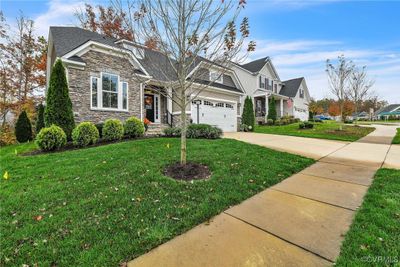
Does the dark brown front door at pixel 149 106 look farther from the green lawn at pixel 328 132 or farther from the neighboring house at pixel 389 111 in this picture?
the neighboring house at pixel 389 111

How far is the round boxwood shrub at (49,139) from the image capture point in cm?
737

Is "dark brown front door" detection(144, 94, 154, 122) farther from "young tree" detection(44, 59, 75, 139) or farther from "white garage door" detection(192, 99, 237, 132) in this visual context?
"young tree" detection(44, 59, 75, 139)

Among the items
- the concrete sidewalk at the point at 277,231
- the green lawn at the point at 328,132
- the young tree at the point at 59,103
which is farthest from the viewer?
the green lawn at the point at 328,132

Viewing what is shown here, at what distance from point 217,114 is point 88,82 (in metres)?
8.85

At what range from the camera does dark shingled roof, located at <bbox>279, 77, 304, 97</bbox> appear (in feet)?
94.0

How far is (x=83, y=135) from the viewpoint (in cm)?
818

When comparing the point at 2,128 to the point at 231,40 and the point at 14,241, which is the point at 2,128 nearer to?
the point at 14,241

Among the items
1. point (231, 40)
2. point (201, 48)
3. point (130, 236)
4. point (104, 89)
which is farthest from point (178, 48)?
point (104, 89)

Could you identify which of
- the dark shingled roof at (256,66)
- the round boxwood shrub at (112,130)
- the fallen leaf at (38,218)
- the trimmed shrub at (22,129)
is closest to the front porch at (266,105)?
the dark shingled roof at (256,66)

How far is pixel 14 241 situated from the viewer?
8.18 ft

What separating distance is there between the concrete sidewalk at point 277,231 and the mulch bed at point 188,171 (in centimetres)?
140

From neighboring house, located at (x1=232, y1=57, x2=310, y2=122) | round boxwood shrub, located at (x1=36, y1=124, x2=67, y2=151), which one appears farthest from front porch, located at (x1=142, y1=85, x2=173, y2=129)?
neighboring house, located at (x1=232, y1=57, x2=310, y2=122)

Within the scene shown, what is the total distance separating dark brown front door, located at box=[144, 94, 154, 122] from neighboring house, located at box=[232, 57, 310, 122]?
33.0 feet

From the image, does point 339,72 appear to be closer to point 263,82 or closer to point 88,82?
point 263,82
